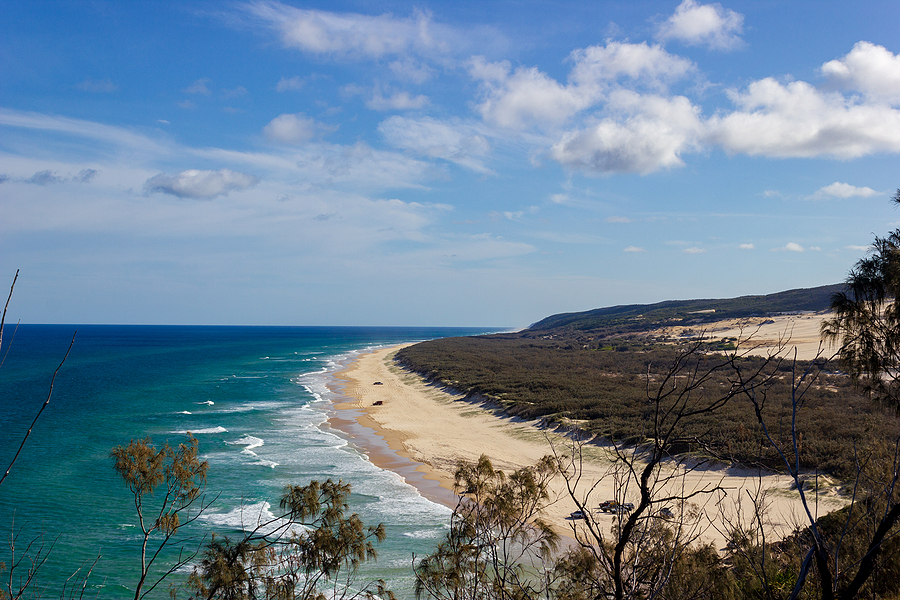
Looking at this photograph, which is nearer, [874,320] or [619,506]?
[619,506]

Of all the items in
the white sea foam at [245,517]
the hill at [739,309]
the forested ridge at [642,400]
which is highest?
the hill at [739,309]

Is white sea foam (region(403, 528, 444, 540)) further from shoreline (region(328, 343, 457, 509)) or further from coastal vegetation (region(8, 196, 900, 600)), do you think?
shoreline (region(328, 343, 457, 509))

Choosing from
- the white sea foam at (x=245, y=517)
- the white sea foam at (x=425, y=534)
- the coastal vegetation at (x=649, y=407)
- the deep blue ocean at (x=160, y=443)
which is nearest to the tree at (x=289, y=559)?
the deep blue ocean at (x=160, y=443)

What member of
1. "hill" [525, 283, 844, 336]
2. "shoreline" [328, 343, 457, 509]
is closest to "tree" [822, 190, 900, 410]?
"shoreline" [328, 343, 457, 509]

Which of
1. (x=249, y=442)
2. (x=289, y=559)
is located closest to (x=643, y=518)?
(x=289, y=559)

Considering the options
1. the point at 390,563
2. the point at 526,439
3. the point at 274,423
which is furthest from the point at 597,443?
the point at 274,423

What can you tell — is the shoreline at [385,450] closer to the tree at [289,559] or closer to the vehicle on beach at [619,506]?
the vehicle on beach at [619,506]

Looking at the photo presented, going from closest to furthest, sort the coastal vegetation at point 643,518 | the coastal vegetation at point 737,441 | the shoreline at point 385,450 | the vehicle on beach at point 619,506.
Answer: the coastal vegetation at point 737,441 < the coastal vegetation at point 643,518 < the vehicle on beach at point 619,506 < the shoreline at point 385,450

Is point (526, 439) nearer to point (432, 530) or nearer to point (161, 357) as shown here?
point (432, 530)

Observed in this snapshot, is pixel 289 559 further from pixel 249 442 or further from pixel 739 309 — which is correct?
pixel 739 309
